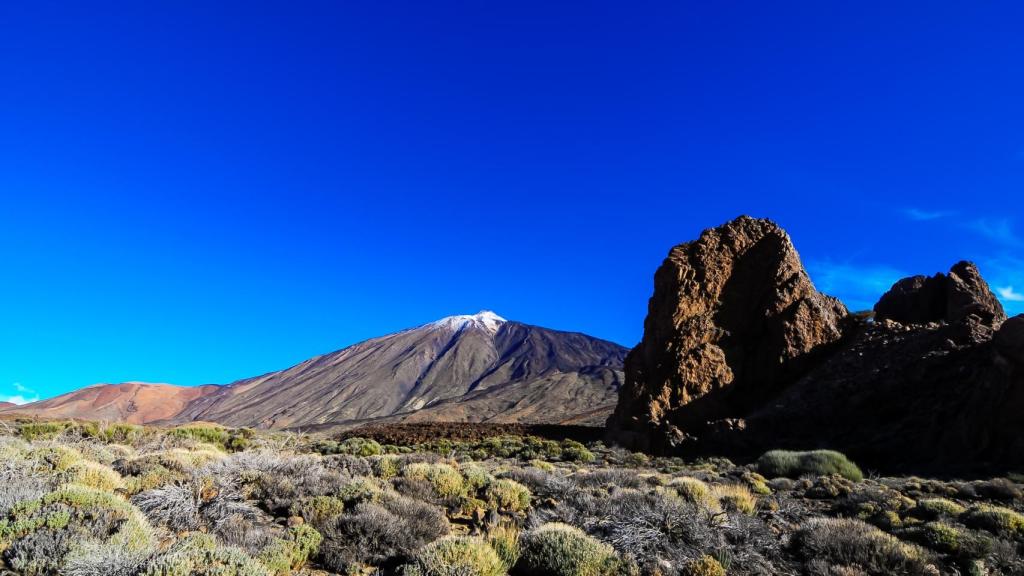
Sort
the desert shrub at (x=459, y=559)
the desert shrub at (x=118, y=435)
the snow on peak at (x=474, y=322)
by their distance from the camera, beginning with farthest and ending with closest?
the snow on peak at (x=474, y=322)
the desert shrub at (x=118, y=435)
the desert shrub at (x=459, y=559)

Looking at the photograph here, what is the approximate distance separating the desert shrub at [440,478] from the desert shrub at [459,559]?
3.60m

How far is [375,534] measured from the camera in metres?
5.94

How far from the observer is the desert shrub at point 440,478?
885cm

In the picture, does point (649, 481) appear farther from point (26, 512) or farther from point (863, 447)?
point (863, 447)

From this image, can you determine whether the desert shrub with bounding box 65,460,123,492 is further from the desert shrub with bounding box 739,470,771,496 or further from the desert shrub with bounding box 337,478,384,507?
the desert shrub with bounding box 739,470,771,496

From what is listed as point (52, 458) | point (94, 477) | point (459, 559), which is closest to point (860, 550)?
point (459, 559)

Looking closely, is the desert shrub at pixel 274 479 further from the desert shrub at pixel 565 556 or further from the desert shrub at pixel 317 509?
the desert shrub at pixel 565 556

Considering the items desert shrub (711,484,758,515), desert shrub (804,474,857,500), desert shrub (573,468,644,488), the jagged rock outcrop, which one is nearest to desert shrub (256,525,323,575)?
desert shrub (573,468,644,488)

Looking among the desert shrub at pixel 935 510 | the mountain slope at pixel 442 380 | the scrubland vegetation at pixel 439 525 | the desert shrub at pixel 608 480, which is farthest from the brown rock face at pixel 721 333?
the mountain slope at pixel 442 380

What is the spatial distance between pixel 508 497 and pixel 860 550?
491 centimetres

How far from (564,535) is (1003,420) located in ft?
54.6

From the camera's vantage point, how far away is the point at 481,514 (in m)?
7.88

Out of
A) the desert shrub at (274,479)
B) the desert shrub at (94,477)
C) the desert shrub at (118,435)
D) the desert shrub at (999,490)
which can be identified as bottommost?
the desert shrub at (999,490)

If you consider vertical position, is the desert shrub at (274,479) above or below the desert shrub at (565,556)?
above
